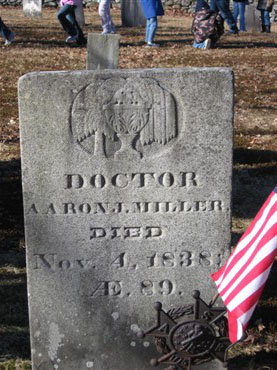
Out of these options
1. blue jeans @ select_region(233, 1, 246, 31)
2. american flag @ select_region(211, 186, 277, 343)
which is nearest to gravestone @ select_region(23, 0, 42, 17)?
blue jeans @ select_region(233, 1, 246, 31)

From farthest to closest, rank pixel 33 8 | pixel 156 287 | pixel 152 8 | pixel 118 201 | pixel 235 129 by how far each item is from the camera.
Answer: pixel 33 8 → pixel 152 8 → pixel 235 129 → pixel 156 287 → pixel 118 201

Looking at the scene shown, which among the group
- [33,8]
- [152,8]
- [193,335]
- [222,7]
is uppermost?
[152,8]

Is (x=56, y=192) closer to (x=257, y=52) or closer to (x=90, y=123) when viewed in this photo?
(x=90, y=123)

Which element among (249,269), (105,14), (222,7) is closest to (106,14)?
(105,14)

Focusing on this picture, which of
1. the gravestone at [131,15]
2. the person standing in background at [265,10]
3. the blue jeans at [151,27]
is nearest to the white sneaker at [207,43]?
the blue jeans at [151,27]

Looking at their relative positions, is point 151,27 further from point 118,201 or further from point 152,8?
point 118,201

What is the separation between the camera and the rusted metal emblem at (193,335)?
3936 millimetres

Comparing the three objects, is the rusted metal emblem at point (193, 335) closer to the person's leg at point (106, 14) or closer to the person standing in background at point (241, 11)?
the person's leg at point (106, 14)

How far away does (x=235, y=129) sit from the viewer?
895 cm

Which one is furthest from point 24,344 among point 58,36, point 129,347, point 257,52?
point 58,36

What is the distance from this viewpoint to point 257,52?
15.6 metres

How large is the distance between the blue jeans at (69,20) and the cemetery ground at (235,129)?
0.40 m

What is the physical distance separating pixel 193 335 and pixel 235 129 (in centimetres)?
530

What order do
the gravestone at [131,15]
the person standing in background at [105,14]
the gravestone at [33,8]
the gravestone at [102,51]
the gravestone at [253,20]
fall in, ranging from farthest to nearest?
the gravestone at [33,8] → the gravestone at [131,15] → the gravestone at [253,20] → the person standing in background at [105,14] → the gravestone at [102,51]
